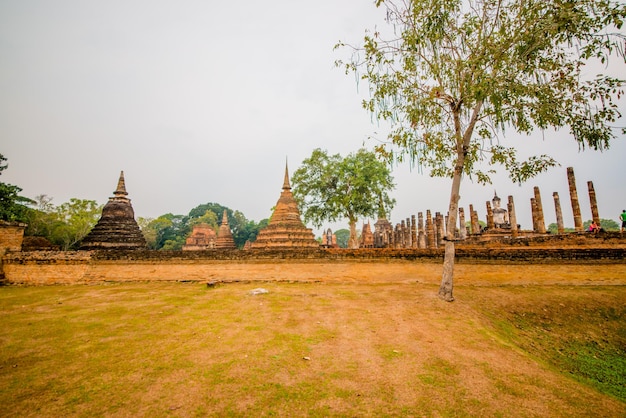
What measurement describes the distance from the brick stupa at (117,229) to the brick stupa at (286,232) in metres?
7.16

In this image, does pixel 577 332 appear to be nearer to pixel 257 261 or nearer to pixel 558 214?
pixel 257 261

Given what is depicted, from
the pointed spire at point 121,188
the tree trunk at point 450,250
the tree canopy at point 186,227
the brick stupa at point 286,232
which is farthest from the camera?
the tree canopy at point 186,227

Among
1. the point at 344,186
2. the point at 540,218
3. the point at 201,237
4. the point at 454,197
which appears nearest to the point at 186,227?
the point at 201,237

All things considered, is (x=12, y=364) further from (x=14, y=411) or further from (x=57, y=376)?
(x=14, y=411)

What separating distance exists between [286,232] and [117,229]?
9707 mm

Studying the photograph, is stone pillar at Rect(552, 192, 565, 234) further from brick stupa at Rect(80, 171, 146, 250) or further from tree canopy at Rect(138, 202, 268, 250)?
tree canopy at Rect(138, 202, 268, 250)

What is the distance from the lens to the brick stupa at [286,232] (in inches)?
667

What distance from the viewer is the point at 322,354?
514 centimetres

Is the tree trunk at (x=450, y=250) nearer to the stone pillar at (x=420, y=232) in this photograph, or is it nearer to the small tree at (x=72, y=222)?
the stone pillar at (x=420, y=232)

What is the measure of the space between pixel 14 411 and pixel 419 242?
28343mm

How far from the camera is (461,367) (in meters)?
4.82

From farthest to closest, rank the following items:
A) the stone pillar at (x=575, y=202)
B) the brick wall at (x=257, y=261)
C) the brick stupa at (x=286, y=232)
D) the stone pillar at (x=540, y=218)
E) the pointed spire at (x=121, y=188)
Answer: the stone pillar at (x=540, y=218), the pointed spire at (x=121, y=188), the stone pillar at (x=575, y=202), the brick stupa at (x=286, y=232), the brick wall at (x=257, y=261)

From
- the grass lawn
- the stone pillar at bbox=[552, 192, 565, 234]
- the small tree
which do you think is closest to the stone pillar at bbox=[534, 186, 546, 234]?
the stone pillar at bbox=[552, 192, 565, 234]

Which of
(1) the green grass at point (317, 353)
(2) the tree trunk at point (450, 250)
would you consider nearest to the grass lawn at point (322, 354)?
(1) the green grass at point (317, 353)
